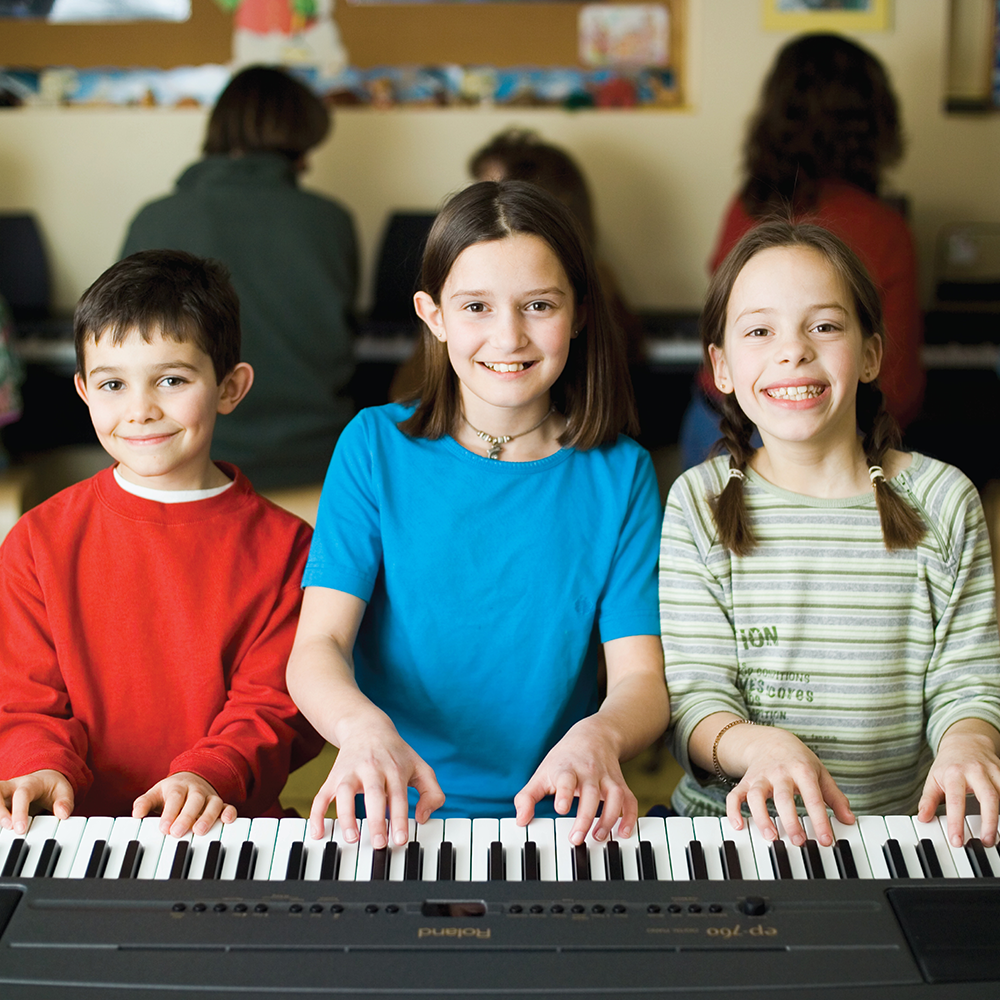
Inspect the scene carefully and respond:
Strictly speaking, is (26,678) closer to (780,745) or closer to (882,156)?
(780,745)

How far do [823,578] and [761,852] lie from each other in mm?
411

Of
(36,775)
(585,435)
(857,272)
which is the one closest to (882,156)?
(857,272)

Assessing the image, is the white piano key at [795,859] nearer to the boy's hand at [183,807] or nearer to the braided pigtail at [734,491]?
the braided pigtail at [734,491]

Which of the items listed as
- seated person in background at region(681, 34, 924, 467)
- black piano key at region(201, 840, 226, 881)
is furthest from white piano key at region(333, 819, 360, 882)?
seated person in background at region(681, 34, 924, 467)

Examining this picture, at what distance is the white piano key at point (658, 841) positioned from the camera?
1001 mm

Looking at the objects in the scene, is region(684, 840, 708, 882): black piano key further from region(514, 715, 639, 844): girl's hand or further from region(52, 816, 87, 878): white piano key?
region(52, 816, 87, 878): white piano key

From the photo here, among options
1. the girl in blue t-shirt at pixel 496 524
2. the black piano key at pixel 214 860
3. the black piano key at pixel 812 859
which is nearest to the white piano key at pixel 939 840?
the black piano key at pixel 812 859

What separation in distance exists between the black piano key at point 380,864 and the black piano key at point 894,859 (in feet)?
1.51

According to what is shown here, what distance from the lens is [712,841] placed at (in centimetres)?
104

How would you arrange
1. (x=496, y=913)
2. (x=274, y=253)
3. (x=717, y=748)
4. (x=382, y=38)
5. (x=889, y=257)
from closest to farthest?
(x=496, y=913) → (x=717, y=748) → (x=889, y=257) → (x=274, y=253) → (x=382, y=38)

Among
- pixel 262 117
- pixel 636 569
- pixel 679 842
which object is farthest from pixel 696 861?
pixel 262 117

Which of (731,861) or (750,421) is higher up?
(750,421)

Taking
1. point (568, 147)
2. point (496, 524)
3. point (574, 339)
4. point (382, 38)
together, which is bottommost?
point (496, 524)

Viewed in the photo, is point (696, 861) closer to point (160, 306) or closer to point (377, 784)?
point (377, 784)
